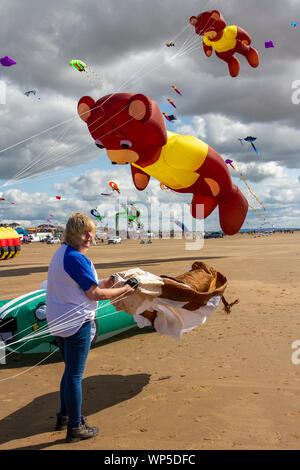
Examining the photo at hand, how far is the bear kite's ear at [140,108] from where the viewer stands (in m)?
9.83

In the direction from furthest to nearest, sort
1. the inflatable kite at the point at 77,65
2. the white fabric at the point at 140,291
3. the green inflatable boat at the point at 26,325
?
the inflatable kite at the point at 77,65
the green inflatable boat at the point at 26,325
the white fabric at the point at 140,291

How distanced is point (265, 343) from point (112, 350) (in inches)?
90.5

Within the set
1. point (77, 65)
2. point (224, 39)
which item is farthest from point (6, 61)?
point (224, 39)

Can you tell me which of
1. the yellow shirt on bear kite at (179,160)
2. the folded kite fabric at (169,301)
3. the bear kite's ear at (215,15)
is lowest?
the folded kite fabric at (169,301)

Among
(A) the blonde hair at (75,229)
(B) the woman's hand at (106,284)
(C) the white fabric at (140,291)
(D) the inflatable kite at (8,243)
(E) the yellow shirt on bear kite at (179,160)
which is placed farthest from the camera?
(D) the inflatable kite at (8,243)

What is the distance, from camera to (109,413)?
11.1 ft

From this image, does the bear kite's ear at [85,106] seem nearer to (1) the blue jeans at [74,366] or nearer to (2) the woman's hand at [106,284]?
(2) the woman's hand at [106,284]

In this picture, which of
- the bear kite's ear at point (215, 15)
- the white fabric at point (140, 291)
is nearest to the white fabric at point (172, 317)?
the white fabric at point (140, 291)

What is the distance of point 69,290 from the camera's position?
8.99 feet

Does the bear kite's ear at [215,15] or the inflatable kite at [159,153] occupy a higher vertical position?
the bear kite's ear at [215,15]

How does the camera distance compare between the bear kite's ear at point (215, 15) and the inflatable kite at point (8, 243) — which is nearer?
the bear kite's ear at point (215, 15)

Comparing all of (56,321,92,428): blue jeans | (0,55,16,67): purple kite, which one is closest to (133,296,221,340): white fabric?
(56,321,92,428): blue jeans
